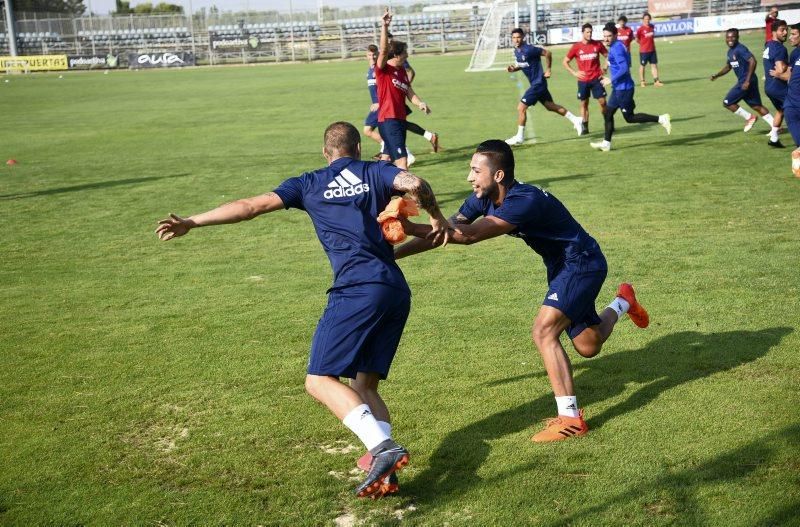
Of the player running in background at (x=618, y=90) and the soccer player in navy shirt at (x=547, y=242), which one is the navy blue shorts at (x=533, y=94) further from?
the soccer player in navy shirt at (x=547, y=242)

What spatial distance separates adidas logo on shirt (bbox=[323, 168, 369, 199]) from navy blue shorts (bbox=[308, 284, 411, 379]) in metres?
0.58

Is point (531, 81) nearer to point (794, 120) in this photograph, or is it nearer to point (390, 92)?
point (390, 92)

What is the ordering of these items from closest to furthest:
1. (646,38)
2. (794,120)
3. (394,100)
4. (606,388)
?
(606,388) → (794,120) → (394,100) → (646,38)

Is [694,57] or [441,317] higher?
[694,57]

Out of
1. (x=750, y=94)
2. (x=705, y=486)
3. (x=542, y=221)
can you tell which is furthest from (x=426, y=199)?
(x=750, y=94)

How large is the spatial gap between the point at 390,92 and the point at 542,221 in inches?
393

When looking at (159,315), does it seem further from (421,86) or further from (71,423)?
(421,86)

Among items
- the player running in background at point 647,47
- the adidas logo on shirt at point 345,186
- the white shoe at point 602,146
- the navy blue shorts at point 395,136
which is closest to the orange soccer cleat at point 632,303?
the adidas logo on shirt at point 345,186

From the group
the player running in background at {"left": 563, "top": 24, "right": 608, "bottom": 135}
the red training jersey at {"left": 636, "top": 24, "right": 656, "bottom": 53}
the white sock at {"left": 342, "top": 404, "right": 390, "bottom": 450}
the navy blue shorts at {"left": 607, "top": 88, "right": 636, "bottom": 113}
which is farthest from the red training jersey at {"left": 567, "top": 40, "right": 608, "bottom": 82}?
the white sock at {"left": 342, "top": 404, "right": 390, "bottom": 450}

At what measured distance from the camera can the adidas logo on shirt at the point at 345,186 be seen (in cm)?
521

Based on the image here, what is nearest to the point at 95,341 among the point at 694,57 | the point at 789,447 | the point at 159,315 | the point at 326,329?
the point at 159,315

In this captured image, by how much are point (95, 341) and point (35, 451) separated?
7.69ft

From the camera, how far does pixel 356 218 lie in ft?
17.0

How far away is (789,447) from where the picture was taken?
5.29 m
